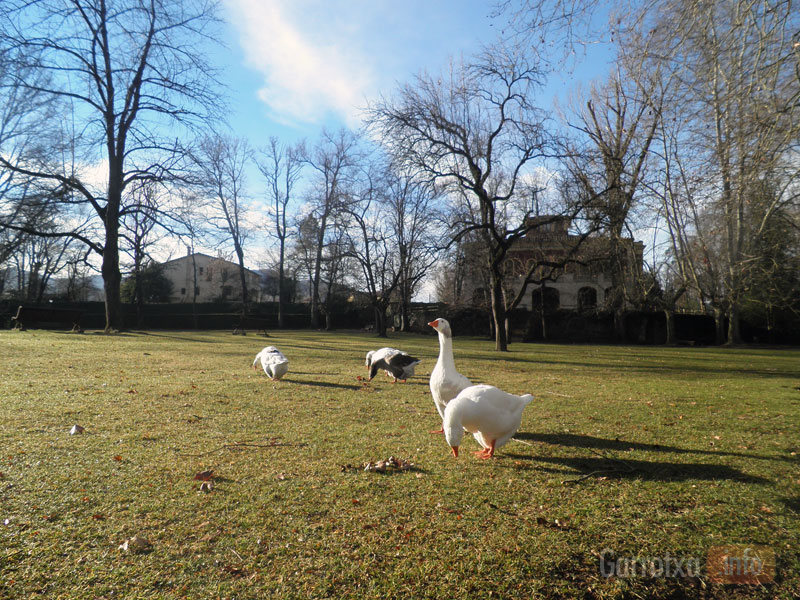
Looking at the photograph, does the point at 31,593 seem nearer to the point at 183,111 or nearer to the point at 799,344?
the point at 183,111

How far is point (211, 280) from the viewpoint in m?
59.2

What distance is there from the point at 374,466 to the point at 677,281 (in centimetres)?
3012

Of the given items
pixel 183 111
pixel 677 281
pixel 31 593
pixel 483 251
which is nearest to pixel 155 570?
pixel 31 593

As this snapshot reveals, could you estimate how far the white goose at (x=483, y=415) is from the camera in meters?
4.18

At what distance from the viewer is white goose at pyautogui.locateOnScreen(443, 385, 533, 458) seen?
13.7 ft

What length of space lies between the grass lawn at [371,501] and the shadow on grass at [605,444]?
0.04m

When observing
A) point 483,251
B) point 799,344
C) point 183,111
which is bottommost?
point 799,344

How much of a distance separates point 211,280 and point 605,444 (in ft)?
200

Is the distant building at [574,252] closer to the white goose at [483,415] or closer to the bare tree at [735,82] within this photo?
the bare tree at [735,82]

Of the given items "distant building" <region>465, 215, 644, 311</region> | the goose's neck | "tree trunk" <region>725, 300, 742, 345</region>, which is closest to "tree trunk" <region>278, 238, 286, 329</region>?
"distant building" <region>465, 215, 644, 311</region>

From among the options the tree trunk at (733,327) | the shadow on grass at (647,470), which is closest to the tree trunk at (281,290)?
the tree trunk at (733,327)

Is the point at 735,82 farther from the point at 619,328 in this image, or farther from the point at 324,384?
the point at 619,328

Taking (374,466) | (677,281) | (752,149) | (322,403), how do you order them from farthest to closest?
(677,281), (322,403), (752,149), (374,466)

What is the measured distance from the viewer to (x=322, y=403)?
22.9 ft
